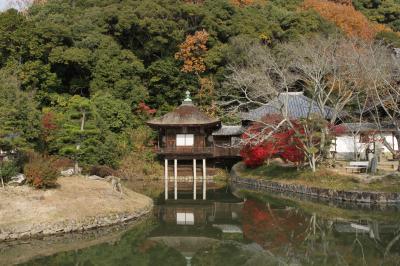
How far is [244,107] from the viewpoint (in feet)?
138

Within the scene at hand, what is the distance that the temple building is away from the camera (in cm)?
3350

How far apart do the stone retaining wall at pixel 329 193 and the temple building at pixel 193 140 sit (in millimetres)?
4885

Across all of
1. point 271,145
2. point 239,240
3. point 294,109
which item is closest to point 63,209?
point 239,240

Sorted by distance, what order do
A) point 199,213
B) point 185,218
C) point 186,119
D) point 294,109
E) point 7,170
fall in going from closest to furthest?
1. point 7,170
2. point 185,218
3. point 199,213
4. point 186,119
5. point 294,109

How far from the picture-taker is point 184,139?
34938 mm

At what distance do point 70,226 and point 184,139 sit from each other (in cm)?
1890

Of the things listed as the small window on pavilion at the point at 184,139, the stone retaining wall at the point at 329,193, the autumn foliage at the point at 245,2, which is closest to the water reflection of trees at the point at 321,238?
the stone retaining wall at the point at 329,193

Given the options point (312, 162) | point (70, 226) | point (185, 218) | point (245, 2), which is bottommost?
point (185, 218)

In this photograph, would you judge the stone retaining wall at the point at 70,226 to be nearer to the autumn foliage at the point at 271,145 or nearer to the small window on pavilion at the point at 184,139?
the autumn foliage at the point at 271,145

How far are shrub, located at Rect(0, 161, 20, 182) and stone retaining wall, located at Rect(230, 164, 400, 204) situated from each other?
1503cm

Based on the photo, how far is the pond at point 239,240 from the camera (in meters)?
14.0

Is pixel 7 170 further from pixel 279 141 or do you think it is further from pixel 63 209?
pixel 279 141

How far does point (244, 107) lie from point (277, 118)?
12.7m

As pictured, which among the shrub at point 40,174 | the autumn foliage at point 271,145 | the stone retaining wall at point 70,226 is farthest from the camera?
the autumn foliage at point 271,145
